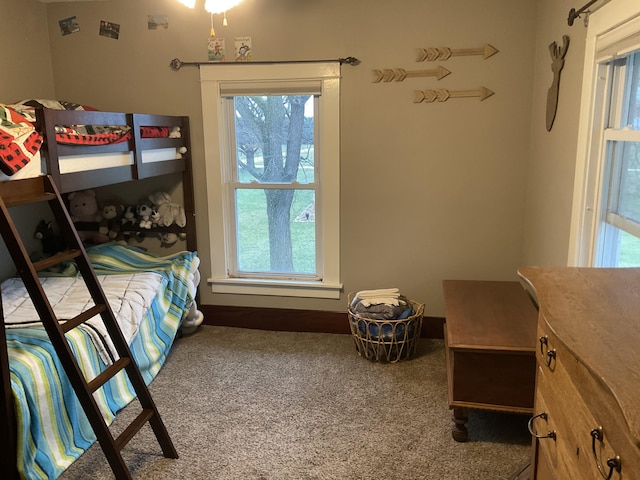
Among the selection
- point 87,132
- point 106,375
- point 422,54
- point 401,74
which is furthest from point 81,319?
point 422,54

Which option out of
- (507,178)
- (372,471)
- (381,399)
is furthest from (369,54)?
(372,471)

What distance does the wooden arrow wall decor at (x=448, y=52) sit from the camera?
2967 millimetres

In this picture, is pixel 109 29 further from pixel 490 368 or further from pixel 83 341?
pixel 490 368

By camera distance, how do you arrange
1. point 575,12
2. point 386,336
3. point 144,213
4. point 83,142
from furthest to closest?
point 144,213, point 386,336, point 83,142, point 575,12

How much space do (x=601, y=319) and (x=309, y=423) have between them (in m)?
1.65

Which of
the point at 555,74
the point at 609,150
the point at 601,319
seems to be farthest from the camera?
the point at 555,74

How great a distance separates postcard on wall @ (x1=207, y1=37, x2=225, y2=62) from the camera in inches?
128

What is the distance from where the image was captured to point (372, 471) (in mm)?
2080

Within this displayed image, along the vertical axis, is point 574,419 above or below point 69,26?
below

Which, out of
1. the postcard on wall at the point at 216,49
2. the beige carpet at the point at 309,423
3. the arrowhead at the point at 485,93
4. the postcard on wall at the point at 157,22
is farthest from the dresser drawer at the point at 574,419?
the postcard on wall at the point at 157,22

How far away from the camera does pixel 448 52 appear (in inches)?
118

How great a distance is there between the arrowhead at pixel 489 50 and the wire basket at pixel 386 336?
1.51 metres

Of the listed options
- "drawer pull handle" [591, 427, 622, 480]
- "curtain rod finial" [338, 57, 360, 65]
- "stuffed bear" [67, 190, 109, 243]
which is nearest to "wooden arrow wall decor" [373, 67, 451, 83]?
"curtain rod finial" [338, 57, 360, 65]

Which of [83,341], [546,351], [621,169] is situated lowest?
[83,341]
